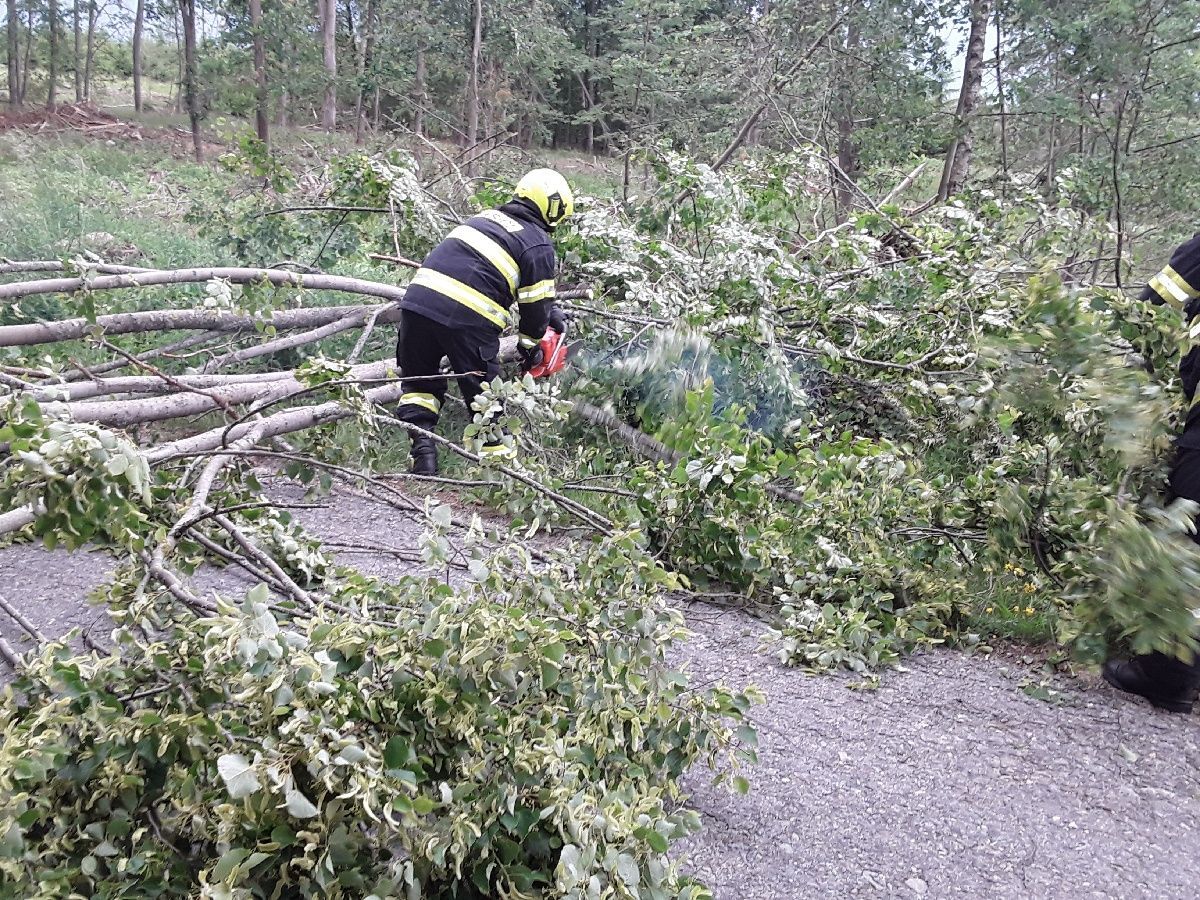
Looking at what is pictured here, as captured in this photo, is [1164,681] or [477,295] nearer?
[1164,681]

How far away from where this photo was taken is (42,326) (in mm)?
3902

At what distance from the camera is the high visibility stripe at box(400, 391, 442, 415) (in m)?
4.79

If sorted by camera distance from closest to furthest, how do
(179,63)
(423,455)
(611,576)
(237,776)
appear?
1. (237,776)
2. (611,576)
3. (423,455)
4. (179,63)

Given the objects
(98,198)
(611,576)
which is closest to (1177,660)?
(611,576)

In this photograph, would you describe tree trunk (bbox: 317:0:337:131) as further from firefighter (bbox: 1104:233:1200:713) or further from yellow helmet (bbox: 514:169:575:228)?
firefighter (bbox: 1104:233:1200:713)

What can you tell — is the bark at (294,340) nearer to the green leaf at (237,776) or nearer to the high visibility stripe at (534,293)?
the high visibility stripe at (534,293)

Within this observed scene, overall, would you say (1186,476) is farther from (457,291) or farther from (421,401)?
(421,401)

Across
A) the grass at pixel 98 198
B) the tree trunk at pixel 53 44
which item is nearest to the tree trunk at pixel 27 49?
the tree trunk at pixel 53 44

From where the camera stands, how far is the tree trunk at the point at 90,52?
22.9 m

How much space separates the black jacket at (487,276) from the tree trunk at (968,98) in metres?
6.43

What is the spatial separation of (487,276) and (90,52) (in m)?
24.7

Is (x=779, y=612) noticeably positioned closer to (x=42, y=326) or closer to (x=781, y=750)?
(x=781, y=750)

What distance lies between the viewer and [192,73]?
17781 millimetres

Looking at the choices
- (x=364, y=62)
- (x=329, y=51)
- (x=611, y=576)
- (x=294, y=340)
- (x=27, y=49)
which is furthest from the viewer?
(x=27, y=49)
